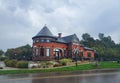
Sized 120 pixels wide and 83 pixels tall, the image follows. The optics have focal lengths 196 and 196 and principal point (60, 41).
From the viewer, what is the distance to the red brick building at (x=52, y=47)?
50.0 m

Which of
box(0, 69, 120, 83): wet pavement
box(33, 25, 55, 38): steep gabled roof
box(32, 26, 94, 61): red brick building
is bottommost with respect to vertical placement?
box(0, 69, 120, 83): wet pavement

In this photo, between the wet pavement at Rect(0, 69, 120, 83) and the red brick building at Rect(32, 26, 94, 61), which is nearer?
the wet pavement at Rect(0, 69, 120, 83)

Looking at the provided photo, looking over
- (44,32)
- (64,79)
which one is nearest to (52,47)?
(44,32)

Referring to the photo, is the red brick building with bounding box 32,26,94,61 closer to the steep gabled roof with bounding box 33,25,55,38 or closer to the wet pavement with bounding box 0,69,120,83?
the steep gabled roof with bounding box 33,25,55,38

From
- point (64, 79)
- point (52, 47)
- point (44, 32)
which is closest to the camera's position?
point (64, 79)

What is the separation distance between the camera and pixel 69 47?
56.4m

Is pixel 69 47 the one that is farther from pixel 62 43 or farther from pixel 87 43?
pixel 87 43

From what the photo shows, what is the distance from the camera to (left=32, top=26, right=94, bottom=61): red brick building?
164ft

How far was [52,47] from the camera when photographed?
2014 inches

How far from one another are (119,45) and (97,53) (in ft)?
124

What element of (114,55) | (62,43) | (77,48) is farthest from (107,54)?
(62,43)

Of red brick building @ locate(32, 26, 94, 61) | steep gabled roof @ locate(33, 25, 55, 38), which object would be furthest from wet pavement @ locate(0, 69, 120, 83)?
steep gabled roof @ locate(33, 25, 55, 38)

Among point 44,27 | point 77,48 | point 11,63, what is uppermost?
point 44,27

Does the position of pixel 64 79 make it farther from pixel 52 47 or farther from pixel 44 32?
pixel 44 32
